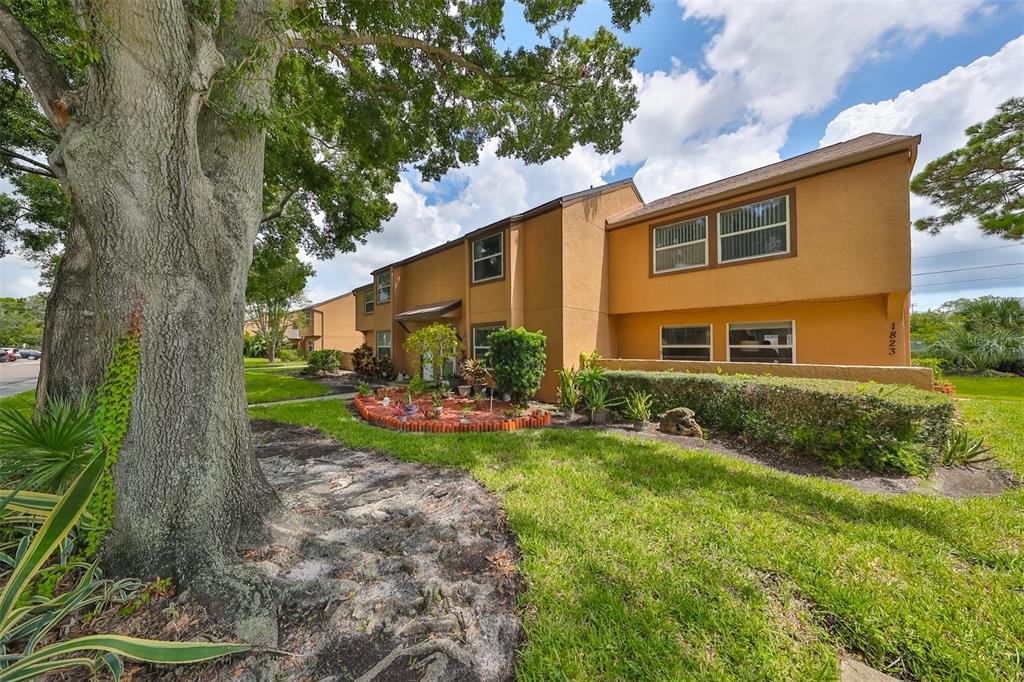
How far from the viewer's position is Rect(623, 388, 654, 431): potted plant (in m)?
7.59

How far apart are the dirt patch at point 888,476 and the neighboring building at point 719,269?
401cm

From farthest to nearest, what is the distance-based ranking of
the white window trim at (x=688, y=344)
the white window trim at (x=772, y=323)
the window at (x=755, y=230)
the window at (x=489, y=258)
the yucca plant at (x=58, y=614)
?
the window at (x=489, y=258) < the white window trim at (x=688, y=344) < the white window trim at (x=772, y=323) < the window at (x=755, y=230) < the yucca plant at (x=58, y=614)

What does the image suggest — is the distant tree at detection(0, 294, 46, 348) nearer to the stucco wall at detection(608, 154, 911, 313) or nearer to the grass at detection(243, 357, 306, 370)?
the grass at detection(243, 357, 306, 370)

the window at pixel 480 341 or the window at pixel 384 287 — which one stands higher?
the window at pixel 384 287

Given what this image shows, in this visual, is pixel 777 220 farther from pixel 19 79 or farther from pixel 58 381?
pixel 19 79

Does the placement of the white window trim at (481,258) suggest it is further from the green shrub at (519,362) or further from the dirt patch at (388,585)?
the dirt patch at (388,585)

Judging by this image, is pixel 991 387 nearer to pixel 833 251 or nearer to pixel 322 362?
pixel 833 251

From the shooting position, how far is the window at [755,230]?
8.89 meters

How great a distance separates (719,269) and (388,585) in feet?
34.3

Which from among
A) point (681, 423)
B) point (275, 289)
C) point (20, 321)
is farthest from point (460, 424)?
point (20, 321)

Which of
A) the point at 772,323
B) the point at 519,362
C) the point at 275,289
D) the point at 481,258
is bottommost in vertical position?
the point at 519,362

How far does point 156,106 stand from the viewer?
2.75 metres

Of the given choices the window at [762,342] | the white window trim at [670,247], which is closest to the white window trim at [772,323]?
the window at [762,342]

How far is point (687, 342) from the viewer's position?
35.3 feet
